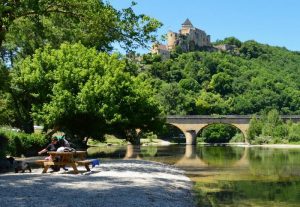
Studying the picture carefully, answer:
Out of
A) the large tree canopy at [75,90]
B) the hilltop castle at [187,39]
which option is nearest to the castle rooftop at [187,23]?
the hilltop castle at [187,39]

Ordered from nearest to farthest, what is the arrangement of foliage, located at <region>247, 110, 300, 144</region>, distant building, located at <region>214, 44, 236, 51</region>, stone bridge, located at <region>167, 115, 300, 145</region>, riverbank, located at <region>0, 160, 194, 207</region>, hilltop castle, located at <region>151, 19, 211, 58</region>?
riverbank, located at <region>0, 160, 194, 207</region> → foliage, located at <region>247, 110, 300, 144</region> → stone bridge, located at <region>167, 115, 300, 145</region> → hilltop castle, located at <region>151, 19, 211, 58</region> → distant building, located at <region>214, 44, 236, 51</region>

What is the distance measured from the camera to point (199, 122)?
94500mm

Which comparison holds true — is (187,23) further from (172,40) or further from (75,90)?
(75,90)

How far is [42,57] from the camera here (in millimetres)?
37906

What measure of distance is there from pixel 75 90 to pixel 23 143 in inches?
211

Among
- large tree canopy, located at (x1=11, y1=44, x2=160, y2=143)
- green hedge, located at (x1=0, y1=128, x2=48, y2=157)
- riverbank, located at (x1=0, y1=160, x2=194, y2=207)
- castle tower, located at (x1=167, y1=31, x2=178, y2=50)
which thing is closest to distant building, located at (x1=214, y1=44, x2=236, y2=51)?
castle tower, located at (x1=167, y1=31, x2=178, y2=50)

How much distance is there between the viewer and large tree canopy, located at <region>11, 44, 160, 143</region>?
3556 cm

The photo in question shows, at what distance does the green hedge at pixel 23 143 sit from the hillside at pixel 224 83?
80.2 metres

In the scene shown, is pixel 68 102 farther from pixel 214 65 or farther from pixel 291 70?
pixel 291 70

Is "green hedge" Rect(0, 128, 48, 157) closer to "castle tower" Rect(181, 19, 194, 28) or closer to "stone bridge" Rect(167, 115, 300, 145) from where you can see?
"stone bridge" Rect(167, 115, 300, 145)

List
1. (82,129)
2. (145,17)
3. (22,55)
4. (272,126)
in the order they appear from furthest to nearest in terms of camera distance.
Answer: (272,126)
(22,55)
(82,129)
(145,17)

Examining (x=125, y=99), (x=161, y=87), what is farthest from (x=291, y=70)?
(x=125, y=99)

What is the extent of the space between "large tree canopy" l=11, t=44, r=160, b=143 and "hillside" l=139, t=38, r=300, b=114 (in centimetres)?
7853

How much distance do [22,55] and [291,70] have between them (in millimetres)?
129068
